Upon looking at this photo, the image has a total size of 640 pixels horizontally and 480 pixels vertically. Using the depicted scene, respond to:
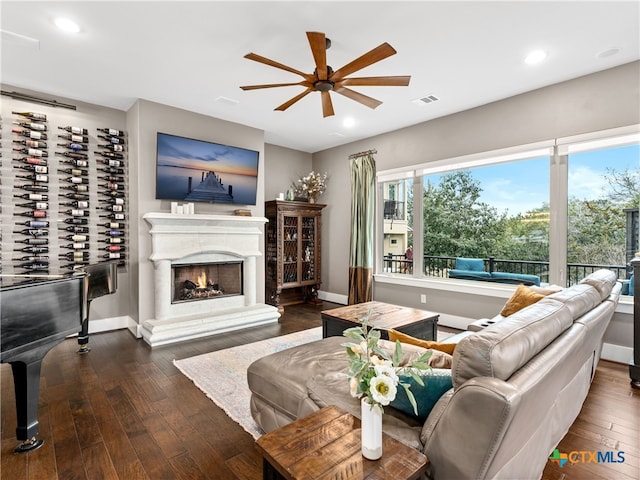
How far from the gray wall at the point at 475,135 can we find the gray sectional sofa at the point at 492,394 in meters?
2.52

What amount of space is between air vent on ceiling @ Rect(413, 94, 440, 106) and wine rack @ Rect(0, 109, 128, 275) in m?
3.97

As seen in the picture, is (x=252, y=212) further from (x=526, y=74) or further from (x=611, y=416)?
(x=611, y=416)

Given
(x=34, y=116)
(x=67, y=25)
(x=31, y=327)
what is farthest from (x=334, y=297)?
(x=67, y=25)

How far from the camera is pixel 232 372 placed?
3.15m

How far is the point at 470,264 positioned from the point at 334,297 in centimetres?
262

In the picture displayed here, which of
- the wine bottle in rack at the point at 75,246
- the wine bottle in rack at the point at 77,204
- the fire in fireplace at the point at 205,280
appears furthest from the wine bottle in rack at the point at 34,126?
the fire in fireplace at the point at 205,280

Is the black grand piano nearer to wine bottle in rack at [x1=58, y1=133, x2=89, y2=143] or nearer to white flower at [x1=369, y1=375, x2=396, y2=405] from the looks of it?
white flower at [x1=369, y1=375, x2=396, y2=405]

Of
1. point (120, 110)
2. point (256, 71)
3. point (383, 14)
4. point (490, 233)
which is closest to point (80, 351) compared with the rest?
point (120, 110)

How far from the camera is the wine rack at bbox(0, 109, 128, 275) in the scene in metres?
3.81

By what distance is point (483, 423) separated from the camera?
1.02 m

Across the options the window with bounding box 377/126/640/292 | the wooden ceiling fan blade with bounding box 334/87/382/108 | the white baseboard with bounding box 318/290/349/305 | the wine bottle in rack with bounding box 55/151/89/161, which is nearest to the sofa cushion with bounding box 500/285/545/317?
the window with bounding box 377/126/640/292

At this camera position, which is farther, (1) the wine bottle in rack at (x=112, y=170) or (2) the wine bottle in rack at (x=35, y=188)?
(1) the wine bottle in rack at (x=112, y=170)

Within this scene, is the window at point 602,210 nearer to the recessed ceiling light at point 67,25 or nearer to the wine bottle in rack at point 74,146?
the recessed ceiling light at point 67,25

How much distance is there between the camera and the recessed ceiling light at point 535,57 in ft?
10.1
